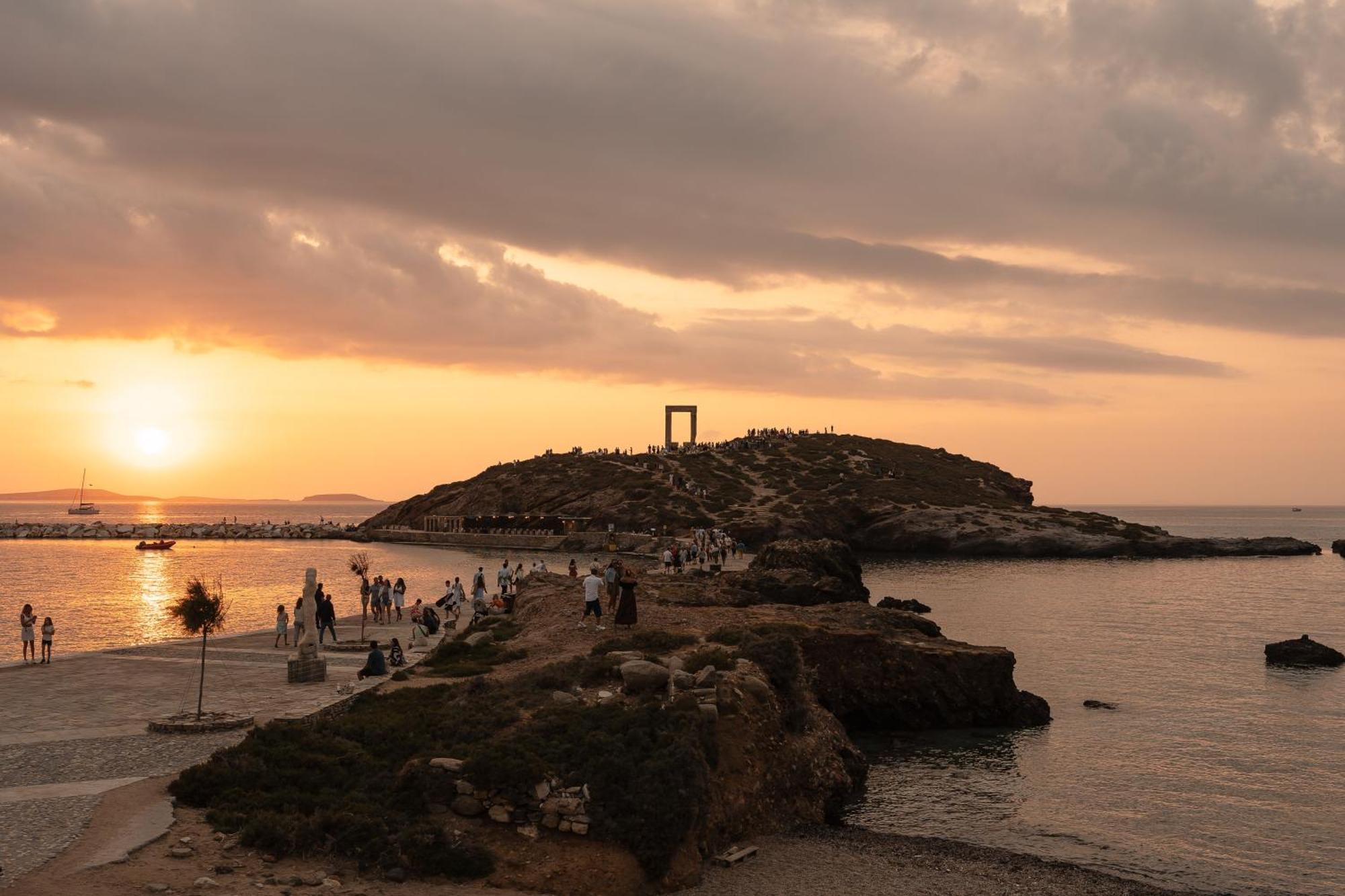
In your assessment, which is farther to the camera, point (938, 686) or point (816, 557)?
point (816, 557)

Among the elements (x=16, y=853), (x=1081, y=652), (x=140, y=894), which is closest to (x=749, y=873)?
(x=140, y=894)

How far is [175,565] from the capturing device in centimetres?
10825

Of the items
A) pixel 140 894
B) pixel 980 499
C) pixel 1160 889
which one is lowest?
pixel 1160 889

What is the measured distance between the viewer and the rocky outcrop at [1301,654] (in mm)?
45938

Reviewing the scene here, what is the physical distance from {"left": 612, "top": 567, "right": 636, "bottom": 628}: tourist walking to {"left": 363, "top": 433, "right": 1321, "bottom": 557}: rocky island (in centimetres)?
7781

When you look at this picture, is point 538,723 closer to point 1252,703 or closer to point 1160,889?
point 1160,889

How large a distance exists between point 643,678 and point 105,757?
10754mm

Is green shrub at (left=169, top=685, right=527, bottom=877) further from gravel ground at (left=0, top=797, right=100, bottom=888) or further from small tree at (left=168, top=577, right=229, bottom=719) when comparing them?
small tree at (left=168, top=577, right=229, bottom=719)

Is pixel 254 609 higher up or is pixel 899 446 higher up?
pixel 899 446

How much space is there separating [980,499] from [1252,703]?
10359cm

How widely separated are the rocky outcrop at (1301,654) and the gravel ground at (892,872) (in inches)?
1236

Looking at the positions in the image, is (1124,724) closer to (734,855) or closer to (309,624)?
(734,855)

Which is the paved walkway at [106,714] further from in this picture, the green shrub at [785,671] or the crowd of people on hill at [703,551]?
the crowd of people on hill at [703,551]

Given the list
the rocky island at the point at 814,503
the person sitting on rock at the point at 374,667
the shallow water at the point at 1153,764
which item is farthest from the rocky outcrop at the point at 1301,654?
the rocky island at the point at 814,503
